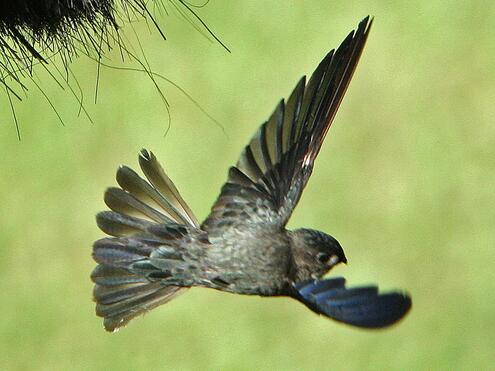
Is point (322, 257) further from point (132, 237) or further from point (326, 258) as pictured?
point (132, 237)

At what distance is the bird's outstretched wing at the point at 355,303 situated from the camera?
168 cm

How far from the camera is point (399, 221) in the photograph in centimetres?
357

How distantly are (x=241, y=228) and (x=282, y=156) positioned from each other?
155mm

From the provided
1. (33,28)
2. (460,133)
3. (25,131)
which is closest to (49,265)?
(25,131)

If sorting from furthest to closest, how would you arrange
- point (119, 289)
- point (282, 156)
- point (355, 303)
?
point (119, 289) < point (282, 156) < point (355, 303)

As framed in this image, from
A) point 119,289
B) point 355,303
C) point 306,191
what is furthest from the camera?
point 306,191

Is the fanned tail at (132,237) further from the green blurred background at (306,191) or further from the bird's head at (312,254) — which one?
the green blurred background at (306,191)

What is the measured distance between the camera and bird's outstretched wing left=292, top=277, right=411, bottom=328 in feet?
5.50

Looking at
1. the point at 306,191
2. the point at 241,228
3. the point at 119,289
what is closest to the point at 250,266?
the point at 241,228

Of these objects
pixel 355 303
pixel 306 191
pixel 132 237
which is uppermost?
pixel 306 191

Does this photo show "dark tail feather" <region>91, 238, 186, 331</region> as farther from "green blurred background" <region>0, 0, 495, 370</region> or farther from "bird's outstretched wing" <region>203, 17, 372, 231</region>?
"green blurred background" <region>0, 0, 495, 370</region>

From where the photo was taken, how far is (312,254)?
218 cm

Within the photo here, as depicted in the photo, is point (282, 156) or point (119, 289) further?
point (119, 289)

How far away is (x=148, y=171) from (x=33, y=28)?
0.74 meters
